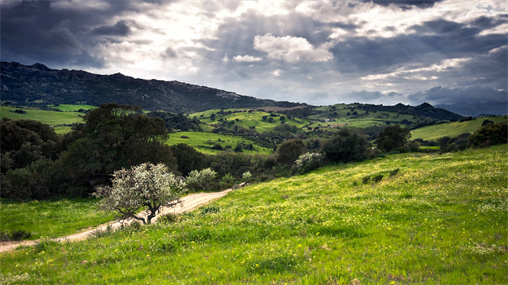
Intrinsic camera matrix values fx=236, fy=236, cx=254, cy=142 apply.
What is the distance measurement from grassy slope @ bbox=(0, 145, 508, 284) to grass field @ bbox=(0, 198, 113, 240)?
11224 millimetres

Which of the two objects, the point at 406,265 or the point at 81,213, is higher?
the point at 406,265

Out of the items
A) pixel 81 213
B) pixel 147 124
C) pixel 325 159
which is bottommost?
pixel 81 213

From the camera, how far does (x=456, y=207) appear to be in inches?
546

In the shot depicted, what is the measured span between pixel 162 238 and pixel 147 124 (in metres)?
42.7

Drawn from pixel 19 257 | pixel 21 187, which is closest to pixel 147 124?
pixel 21 187

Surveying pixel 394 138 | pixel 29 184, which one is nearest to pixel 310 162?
pixel 394 138

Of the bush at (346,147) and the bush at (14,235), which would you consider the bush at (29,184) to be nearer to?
the bush at (14,235)

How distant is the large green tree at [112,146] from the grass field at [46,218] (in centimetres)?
1041

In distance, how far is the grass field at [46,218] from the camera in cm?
2348

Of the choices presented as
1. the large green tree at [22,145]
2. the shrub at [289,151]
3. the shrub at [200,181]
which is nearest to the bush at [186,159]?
the shrub at [200,181]

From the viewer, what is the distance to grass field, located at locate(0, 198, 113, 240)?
23.5m

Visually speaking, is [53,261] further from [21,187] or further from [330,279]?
[21,187]

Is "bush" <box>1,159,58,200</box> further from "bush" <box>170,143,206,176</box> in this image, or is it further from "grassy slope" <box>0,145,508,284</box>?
"bush" <box>170,143,206,176</box>

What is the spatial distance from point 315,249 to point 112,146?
47175 millimetres
